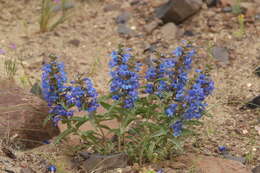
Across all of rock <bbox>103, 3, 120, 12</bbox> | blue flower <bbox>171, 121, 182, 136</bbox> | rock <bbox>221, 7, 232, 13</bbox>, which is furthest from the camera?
rock <bbox>103, 3, 120, 12</bbox>

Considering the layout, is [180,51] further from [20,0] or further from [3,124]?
[20,0]

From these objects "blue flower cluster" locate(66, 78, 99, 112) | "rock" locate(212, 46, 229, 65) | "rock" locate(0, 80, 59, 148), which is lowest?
"rock" locate(0, 80, 59, 148)

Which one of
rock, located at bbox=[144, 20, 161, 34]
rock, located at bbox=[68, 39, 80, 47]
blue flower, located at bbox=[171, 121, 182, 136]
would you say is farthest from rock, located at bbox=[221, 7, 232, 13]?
blue flower, located at bbox=[171, 121, 182, 136]

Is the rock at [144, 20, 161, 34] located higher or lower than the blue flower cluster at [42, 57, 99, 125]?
higher

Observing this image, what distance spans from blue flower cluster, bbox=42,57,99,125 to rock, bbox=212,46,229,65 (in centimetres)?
305

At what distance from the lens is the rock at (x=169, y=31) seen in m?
6.98

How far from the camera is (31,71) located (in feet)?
21.3

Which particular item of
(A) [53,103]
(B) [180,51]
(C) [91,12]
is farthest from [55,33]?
(B) [180,51]

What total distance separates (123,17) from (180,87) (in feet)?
12.3

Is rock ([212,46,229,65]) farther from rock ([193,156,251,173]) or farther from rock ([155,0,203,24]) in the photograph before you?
rock ([193,156,251,173])

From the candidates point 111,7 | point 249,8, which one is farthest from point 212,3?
point 111,7

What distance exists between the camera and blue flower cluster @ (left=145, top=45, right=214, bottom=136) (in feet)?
12.2

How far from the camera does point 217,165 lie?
13.8 ft

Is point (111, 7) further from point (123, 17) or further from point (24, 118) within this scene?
point (24, 118)
